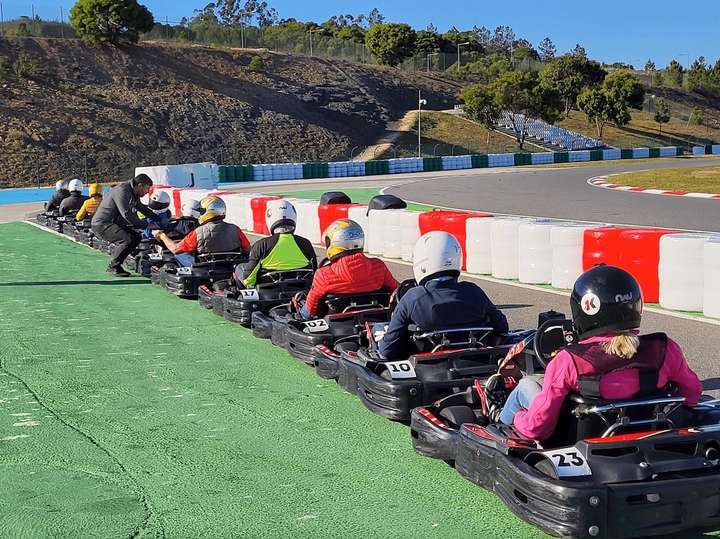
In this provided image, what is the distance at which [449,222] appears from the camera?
43.5 feet

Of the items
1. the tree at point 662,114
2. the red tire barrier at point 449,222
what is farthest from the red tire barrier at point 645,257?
the tree at point 662,114

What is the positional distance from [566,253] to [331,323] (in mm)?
4704

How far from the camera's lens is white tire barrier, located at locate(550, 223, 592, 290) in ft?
36.0

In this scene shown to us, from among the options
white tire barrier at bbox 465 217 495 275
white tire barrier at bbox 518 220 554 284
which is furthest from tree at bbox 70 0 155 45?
white tire barrier at bbox 518 220 554 284

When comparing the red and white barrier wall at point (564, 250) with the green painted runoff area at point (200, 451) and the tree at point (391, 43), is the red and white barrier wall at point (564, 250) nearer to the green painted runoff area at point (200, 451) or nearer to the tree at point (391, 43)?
the green painted runoff area at point (200, 451)

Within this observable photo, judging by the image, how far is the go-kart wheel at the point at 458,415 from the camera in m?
4.96

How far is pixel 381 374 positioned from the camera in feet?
19.7

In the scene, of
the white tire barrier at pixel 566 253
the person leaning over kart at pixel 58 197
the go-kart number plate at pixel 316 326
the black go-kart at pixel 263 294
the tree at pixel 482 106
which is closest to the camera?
the go-kart number plate at pixel 316 326

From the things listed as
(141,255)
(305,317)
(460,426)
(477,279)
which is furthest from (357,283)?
(141,255)

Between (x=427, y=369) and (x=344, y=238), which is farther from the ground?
(x=344, y=238)

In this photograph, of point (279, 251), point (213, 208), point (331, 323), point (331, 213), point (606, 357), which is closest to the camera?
point (606, 357)

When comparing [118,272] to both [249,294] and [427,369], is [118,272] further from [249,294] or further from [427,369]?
[427,369]

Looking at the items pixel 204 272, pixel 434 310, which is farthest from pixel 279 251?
pixel 434 310

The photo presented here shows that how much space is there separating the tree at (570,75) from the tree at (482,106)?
673 inches
